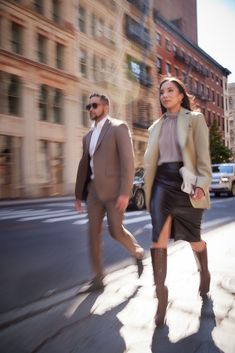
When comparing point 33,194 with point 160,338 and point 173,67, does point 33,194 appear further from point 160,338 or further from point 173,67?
point 173,67

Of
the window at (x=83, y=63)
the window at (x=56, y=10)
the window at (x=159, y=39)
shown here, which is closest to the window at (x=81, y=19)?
the window at (x=83, y=63)

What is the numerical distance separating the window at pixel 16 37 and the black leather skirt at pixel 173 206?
71.8 feet

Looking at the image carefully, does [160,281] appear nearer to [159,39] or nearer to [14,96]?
[14,96]

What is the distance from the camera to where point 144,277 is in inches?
178

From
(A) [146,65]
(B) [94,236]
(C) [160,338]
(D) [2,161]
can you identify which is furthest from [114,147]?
(A) [146,65]

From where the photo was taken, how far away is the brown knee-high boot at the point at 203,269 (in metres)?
3.63

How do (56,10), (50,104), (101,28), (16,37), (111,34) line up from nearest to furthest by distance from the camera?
(16,37), (50,104), (56,10), (101,28), (111,34)

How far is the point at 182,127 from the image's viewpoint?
10.8 ft

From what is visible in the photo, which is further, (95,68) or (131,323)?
(95,68)

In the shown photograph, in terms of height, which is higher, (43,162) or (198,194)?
(43,162)

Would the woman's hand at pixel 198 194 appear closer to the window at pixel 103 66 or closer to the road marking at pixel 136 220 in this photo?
the road marking at pixel 136 220

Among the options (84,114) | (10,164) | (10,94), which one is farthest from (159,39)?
(10,164)

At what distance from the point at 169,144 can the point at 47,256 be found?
124 inches

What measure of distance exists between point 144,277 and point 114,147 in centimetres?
141
